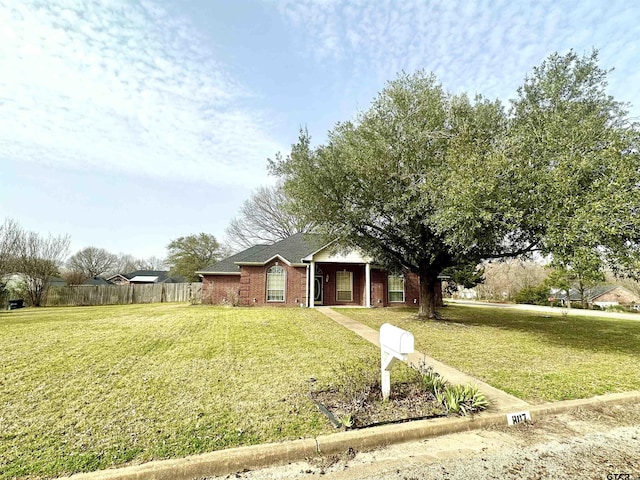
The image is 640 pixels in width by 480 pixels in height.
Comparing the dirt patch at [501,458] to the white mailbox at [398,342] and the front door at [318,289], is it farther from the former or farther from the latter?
the front door at [318,289]

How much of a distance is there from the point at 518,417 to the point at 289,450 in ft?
9.17

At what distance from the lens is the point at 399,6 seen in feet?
28.0

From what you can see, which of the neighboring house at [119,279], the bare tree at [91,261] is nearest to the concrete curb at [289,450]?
the neighboring house at [119,279]

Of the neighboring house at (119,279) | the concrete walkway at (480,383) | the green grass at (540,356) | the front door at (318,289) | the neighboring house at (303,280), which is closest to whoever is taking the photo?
the concrete walkway at (480,383)

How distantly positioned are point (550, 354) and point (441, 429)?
557 centimetres

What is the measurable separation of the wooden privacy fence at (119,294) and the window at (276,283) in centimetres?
607

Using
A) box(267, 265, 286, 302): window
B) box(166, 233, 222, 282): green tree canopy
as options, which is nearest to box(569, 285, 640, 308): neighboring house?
box(267, 265, 286, 302): window

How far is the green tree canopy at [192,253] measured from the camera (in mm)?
37594

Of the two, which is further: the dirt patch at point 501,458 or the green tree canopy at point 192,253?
the green tree canopy at point 192,253

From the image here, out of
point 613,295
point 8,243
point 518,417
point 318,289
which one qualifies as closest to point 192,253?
point 8,243

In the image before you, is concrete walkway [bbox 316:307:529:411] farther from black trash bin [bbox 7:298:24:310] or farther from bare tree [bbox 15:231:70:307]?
bare tree [bbox 15:231:70:307]

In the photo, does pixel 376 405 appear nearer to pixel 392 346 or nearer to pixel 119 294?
pixel 392 346

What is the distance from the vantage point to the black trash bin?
20.6 m

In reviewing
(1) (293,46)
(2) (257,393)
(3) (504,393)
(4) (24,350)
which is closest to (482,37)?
(1) (293,46)
